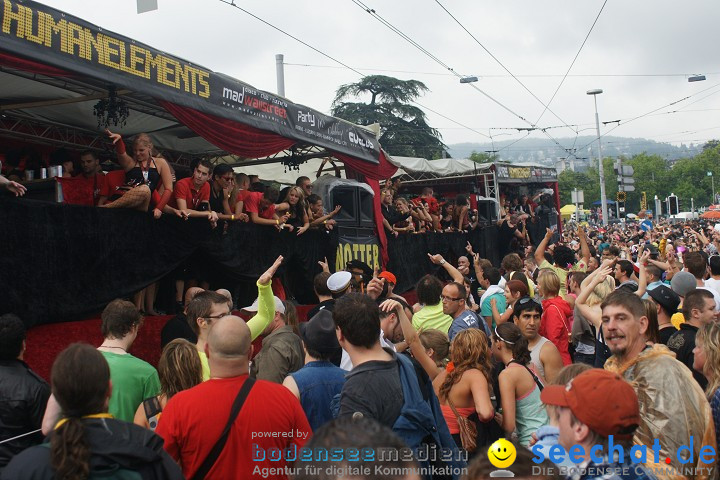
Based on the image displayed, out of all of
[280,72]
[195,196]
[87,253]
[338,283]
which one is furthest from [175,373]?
[280,72]

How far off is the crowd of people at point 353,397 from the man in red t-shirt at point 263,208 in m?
3.14

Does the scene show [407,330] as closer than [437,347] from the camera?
Yes

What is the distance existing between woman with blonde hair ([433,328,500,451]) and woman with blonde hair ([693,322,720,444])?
132cm

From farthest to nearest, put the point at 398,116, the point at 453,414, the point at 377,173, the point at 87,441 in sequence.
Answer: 1. the point at 398,116
2. the point at 377,173
3. the point at 453,414
4. the point at 87,441

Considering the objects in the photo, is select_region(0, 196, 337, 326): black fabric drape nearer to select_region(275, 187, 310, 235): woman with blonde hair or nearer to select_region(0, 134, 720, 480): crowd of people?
select_region(0, 134, 720, 480): crowd of people

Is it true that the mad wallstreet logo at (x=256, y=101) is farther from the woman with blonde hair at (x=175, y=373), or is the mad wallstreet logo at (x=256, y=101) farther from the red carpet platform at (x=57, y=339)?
the woman with blonde hair at (x=175, y=373)

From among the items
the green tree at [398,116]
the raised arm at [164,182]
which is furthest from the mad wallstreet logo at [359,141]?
the green tree at [398,116]

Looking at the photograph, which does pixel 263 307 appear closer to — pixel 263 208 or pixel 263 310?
pixel 263 310

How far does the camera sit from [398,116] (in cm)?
4059

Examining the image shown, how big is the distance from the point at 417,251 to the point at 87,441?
459 inches

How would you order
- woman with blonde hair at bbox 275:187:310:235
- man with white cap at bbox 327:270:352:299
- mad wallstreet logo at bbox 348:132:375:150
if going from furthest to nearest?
1. mad wallstreet logo at bbox 348:132:375:150
2. woman with blonde hair at bbox 275:187:310:235
3. man with white cap at bbox 327:270:352:299

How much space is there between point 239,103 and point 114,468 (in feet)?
21.0

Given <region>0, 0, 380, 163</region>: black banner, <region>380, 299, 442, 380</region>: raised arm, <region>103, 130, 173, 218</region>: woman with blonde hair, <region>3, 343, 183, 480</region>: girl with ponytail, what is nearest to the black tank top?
<region>103, 130, 173, 218</region>: woman with blonde hair

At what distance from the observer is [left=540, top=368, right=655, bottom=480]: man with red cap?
8.30ft
